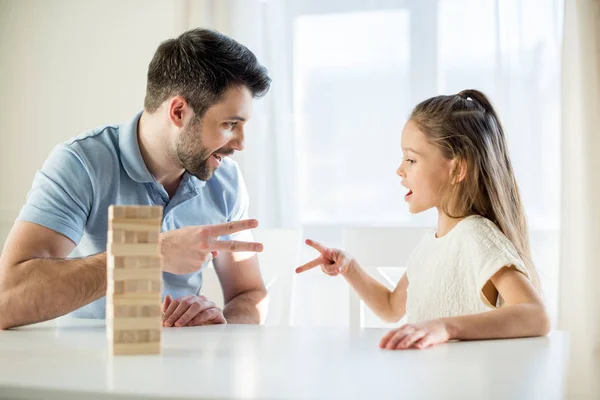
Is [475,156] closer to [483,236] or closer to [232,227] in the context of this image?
[483,236]

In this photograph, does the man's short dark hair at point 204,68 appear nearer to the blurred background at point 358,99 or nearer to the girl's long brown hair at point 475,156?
the girl's long brown hair at point 475,156

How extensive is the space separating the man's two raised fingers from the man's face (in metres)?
0.60

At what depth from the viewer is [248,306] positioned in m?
1.89

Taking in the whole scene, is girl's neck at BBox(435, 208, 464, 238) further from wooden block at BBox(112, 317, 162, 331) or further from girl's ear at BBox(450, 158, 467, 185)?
wooden block at BBox(112, 317, 162, 331)

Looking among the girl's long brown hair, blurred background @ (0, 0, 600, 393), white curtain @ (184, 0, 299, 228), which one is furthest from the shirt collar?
white curtain @ (184, 0, 299, 228)

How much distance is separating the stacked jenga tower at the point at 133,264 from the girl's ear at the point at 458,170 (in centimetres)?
86

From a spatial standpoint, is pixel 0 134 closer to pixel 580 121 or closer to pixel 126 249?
pixel 580 121

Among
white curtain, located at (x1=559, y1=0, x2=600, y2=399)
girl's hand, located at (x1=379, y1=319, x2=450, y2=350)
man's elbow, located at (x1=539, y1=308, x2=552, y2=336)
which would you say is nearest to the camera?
girl's hand, located at (x1=379, y1=319, x2=450, y2=350)

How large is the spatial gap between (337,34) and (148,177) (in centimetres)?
163

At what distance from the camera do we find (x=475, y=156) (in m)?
1.61

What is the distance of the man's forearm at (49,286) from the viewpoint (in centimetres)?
139

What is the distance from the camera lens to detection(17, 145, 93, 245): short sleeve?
159cm

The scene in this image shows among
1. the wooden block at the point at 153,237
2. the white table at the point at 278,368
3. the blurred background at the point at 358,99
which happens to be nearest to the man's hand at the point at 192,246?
the white table at the point at 278,368

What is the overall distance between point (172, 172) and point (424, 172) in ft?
2.18
